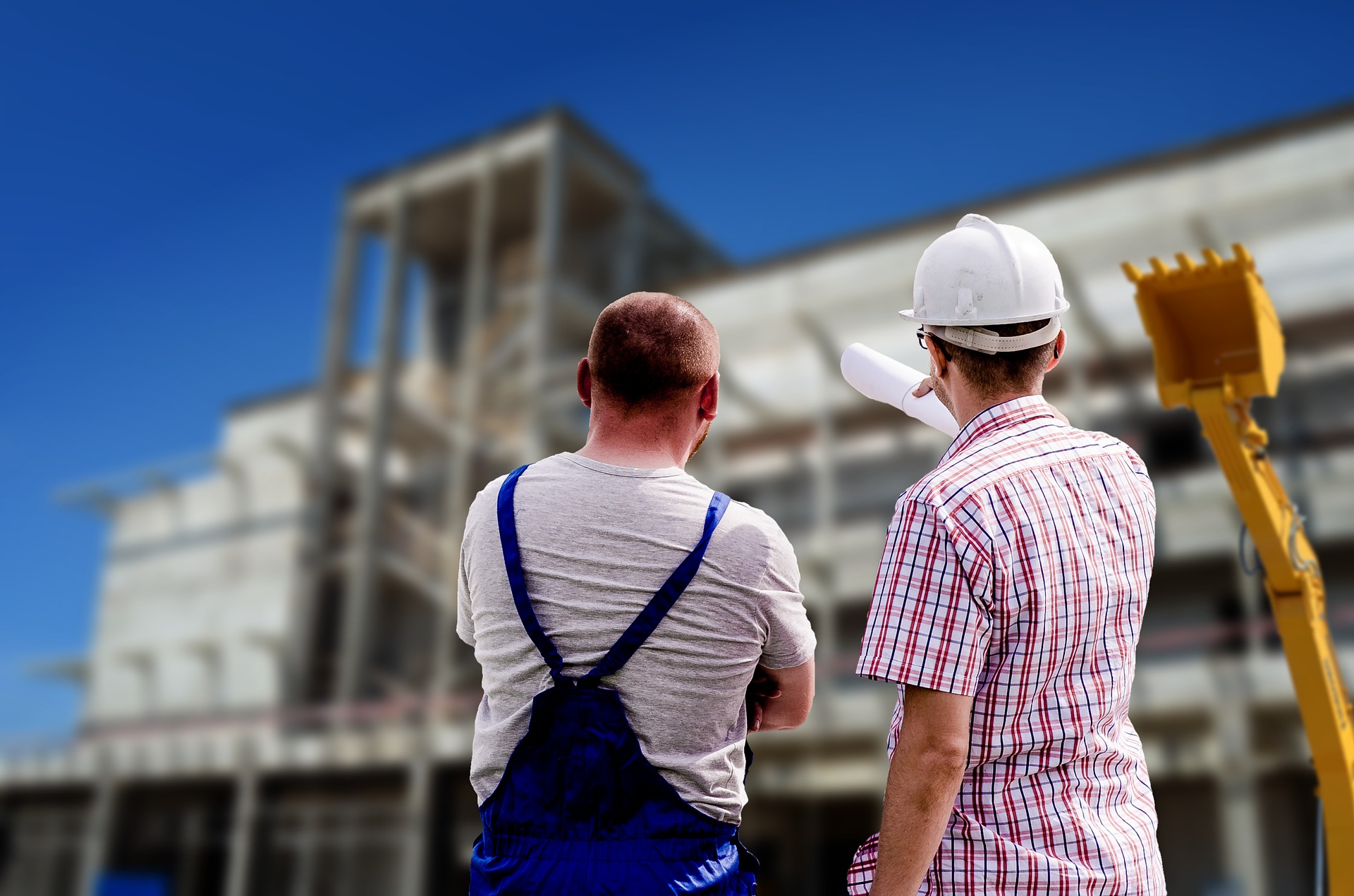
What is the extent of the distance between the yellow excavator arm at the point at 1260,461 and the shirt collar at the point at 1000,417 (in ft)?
2.62

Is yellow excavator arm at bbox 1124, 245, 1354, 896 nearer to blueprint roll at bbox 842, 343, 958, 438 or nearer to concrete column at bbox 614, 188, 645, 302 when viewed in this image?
blueprint roll at bbox 842, 343, 958, 438

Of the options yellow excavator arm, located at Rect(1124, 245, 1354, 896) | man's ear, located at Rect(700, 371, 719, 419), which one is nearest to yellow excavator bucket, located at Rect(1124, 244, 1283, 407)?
yellow excavator arm, located at Rect(1124, 245, 1354, 896)

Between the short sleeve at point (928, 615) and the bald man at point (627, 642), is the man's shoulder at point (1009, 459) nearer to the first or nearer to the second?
the short sleeve at point (928, 615)

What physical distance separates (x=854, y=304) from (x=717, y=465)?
2.35 m

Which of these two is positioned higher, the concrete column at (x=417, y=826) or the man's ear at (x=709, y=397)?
the man's ear at (x=709, y=397)

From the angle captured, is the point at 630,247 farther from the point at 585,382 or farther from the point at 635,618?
the point at 635,618

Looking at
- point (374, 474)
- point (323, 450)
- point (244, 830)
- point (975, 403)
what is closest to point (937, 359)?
point (975, 403)

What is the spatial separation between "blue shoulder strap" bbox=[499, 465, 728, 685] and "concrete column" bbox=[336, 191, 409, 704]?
14.6 meters

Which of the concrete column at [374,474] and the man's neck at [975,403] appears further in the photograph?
the concrete column at [374,474]

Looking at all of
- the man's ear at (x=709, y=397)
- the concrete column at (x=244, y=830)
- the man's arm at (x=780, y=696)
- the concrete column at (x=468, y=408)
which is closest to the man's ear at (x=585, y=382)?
the man's ear at (x=709, y=397)

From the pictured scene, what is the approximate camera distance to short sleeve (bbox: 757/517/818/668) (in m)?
1.53

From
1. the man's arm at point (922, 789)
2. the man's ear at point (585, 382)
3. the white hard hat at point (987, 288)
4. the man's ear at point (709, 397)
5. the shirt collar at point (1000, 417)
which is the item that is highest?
the white hard hat at point (987, 288)

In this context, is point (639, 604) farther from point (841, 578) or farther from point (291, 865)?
point (291, 865)

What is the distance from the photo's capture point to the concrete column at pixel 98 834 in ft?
55.2
